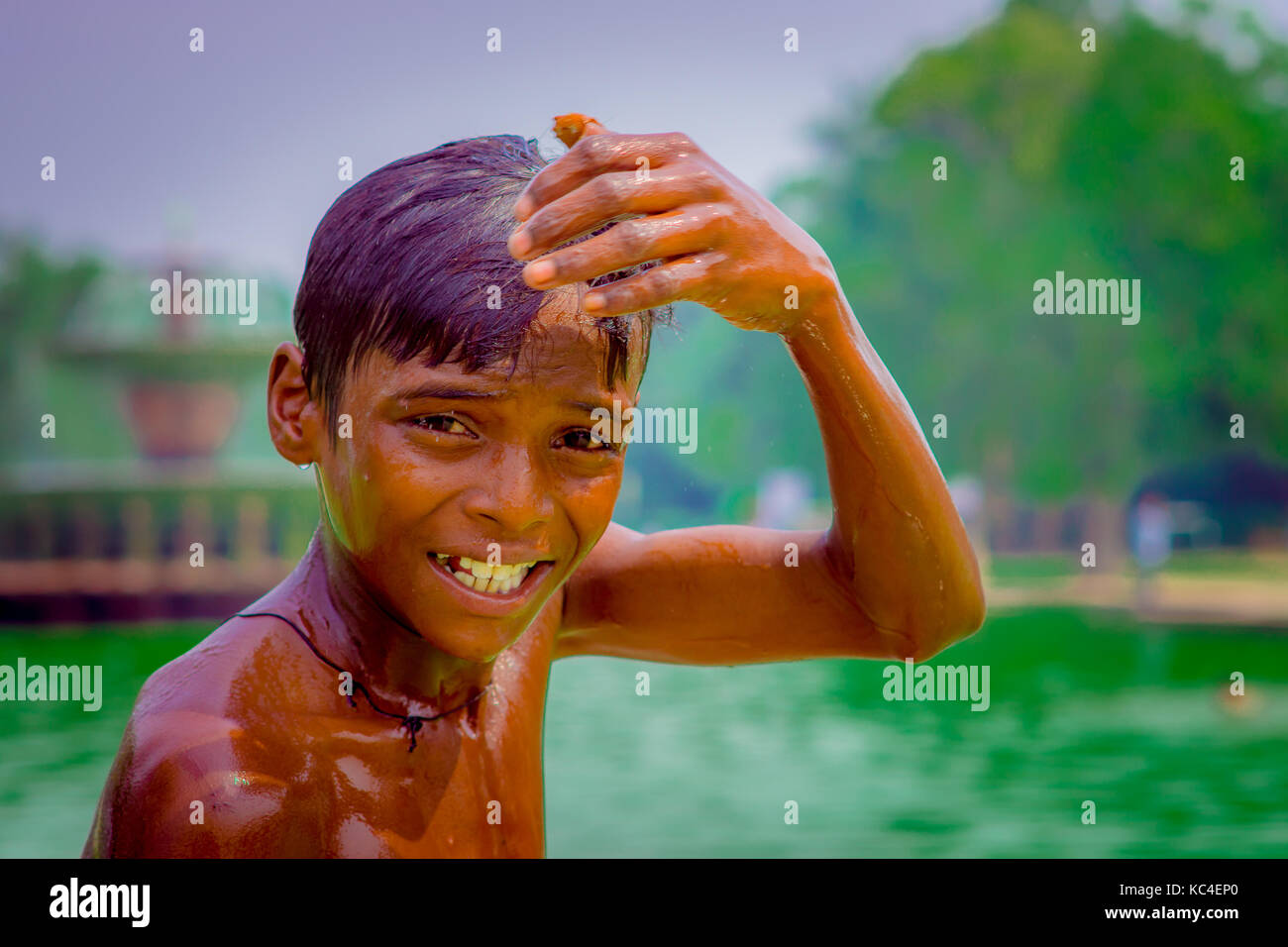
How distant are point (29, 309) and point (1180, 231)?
29.0 m

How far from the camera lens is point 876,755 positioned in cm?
1348

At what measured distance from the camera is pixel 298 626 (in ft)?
6.34

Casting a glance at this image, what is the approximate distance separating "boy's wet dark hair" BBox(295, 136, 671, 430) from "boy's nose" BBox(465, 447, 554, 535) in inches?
4.9

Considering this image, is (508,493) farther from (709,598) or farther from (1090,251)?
(1090,251)

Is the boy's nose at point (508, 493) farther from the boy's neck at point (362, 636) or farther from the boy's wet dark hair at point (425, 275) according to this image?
the boy's neck at point (362, 636)

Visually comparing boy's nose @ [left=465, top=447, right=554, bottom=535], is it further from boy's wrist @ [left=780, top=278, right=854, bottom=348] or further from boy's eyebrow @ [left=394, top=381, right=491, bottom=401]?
boy's wrist @ [left=780, top=278, right=854, bottom=348]

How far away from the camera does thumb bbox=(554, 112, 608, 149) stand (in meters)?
1.66

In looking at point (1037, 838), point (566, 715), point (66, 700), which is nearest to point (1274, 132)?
point (566, 715)

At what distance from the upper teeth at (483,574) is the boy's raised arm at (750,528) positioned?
416 millimetres

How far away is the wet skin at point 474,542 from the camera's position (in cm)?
163

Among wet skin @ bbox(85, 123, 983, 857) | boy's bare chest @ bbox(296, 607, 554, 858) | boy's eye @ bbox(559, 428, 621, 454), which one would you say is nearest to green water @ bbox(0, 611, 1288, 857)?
boy's bare chest @ bbox(296, 607, 554, 858)

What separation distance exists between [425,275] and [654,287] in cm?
39
